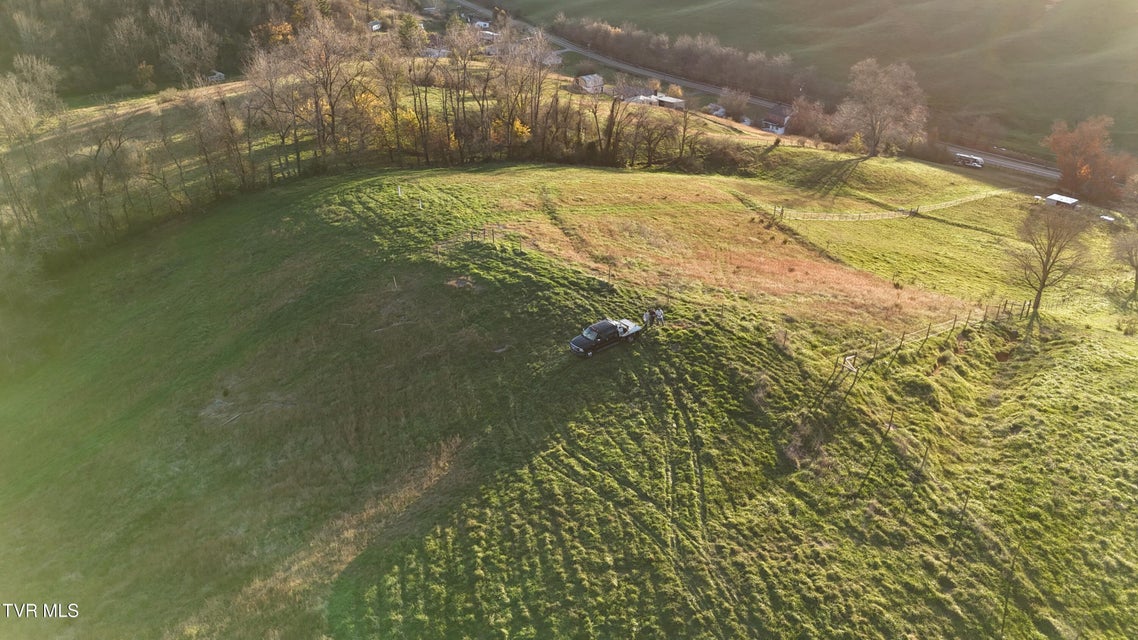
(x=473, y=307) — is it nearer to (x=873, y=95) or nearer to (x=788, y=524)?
(x=788, y=524)

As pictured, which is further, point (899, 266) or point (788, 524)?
point (899, 266)

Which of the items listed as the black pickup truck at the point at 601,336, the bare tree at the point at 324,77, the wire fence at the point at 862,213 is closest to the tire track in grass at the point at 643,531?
the black pickup truck at the point at 601,336

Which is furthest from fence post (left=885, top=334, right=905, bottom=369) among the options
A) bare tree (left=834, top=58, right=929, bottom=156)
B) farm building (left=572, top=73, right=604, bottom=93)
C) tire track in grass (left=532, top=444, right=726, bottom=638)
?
farm building (left=572, top=73, right=604, bottom=93)

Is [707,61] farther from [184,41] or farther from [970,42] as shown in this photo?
[184,41]

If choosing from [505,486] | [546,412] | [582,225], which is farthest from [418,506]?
[582,225]

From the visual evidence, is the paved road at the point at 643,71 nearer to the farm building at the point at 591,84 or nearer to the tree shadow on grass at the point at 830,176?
the farm building at the point at 591,84

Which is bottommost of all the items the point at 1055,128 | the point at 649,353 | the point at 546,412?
the point at 546,412

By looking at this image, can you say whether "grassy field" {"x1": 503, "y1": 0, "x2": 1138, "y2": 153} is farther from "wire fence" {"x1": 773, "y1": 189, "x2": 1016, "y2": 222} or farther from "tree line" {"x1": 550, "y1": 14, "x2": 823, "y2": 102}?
"wire fence" {"x1": 773, "y1": 189, "x2": 1016, "y2": 222}
